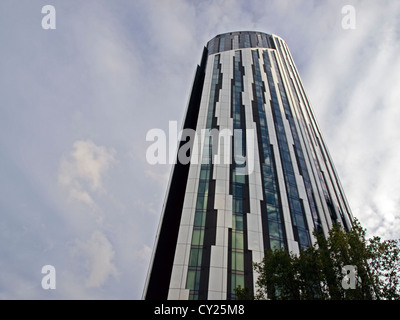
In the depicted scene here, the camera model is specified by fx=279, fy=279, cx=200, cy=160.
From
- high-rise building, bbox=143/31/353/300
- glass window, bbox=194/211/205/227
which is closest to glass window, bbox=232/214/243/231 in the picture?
high-rise building, bbox=143/31/353/300

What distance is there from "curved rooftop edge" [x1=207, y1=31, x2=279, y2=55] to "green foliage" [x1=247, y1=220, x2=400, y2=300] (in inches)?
2708

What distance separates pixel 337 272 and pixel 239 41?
75083mm

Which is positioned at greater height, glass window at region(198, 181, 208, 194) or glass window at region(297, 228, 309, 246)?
glass window at region(198, 181, 208, 194)

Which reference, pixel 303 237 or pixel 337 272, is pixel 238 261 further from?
pixel 337 272

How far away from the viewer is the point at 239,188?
129 feet

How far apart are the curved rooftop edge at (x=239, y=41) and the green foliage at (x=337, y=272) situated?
6877 cm

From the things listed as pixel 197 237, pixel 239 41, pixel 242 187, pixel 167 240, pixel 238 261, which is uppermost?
pixel 239 41

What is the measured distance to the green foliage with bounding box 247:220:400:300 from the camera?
49.1 ft

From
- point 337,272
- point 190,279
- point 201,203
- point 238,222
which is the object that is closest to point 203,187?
point 201,203

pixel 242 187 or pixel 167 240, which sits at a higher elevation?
pixel 242 187

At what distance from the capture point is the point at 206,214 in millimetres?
35938

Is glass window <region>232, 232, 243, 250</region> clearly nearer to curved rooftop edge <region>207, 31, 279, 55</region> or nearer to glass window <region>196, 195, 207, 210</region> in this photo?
glass window <region>196, 195, 207, 210</region>

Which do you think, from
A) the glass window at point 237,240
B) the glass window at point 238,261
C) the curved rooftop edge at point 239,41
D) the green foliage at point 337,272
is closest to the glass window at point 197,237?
the glass window at point 237,240
